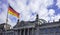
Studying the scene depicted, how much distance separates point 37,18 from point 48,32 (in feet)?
21.9

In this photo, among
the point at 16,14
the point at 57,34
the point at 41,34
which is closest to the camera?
the point at 57,34

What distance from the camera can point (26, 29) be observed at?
60781 mm

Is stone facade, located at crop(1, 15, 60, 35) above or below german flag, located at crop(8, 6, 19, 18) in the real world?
below

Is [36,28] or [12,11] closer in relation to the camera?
→ [36,28]

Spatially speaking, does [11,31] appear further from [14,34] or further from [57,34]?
[57,34]

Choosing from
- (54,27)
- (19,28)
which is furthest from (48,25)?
(19,28)

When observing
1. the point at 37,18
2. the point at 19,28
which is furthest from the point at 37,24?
the point at 19,28

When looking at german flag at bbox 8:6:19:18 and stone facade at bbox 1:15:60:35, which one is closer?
stone facade at bbox 1:15:60:35

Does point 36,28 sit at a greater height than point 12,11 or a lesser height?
lesser

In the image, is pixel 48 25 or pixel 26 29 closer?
pixel 48 25

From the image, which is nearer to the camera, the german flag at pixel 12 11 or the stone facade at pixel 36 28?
the stone facade at pixel 36 28

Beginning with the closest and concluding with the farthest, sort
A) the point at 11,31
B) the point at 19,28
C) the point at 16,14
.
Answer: the point at 16,14
the point at 19,28
the point at 11,31

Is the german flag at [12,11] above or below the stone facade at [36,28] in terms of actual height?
above

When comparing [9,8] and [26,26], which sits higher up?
[9,8]
